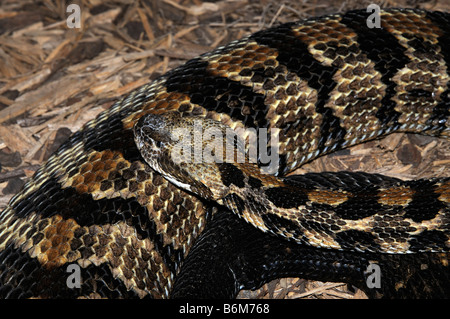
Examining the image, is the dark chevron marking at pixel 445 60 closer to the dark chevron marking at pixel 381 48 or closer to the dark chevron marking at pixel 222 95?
the dark chevron marking at pixel 381 48

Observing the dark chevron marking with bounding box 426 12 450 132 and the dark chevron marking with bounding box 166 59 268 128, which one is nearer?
the dark chevron marking with bounding box 166 59 268 128

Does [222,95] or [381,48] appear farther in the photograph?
[381,48]

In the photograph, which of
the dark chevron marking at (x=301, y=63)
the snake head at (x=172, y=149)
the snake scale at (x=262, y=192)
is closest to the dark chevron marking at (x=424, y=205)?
the snake scale at (x=262, y=192)

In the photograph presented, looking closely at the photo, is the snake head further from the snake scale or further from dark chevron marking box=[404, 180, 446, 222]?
dark chevron marking box=[404, 180, 446, 222]

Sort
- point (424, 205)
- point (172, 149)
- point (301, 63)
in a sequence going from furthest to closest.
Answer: point (301, 63) < point (172, 149) < point (424, 205)

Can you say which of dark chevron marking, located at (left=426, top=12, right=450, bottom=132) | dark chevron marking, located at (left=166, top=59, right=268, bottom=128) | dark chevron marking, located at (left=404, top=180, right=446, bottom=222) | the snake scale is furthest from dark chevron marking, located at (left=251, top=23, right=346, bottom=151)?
dark chevron marking, located at (left=404, top=180, right=446, bottom=222)

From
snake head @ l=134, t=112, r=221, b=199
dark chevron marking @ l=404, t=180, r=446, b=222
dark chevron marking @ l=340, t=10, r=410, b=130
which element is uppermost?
dark chevron marking @ l=340, t=10, r=410, b=130

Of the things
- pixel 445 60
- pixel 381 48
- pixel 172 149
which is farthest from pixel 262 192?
pixel 445 60

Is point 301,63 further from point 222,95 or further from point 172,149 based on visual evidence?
point 172,149
